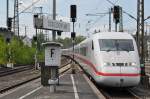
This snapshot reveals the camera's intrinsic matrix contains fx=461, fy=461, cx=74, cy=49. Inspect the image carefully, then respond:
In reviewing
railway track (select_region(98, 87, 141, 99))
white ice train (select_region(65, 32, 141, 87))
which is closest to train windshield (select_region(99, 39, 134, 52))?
white ice train (select_region(65, 32, 141, 87))

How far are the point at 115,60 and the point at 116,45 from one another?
143 centimetres

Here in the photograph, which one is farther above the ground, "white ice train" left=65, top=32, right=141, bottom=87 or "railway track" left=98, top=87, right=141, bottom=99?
"white ice train" left=65, top=32, right=141, bottom=87

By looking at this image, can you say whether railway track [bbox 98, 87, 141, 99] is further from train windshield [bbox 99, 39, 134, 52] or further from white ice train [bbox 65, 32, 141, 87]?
train windshield [bbox 99, 39, 134, 52]

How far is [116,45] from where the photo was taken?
2353 cm

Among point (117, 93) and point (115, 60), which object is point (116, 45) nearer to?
point (115, 60)

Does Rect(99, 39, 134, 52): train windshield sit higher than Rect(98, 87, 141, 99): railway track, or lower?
higher

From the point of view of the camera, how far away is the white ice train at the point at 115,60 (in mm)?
21719

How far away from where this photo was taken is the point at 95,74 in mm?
23453

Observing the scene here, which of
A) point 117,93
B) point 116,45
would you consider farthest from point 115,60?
point 117,93

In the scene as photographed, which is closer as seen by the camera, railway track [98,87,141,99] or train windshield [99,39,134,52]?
railway track [98,87,141,99]

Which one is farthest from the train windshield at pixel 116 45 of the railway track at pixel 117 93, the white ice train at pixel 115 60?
the railway track at pixel 117 93

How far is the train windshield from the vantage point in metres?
23.3

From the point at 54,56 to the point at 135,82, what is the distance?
15.7 ft

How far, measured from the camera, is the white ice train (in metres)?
21.7
